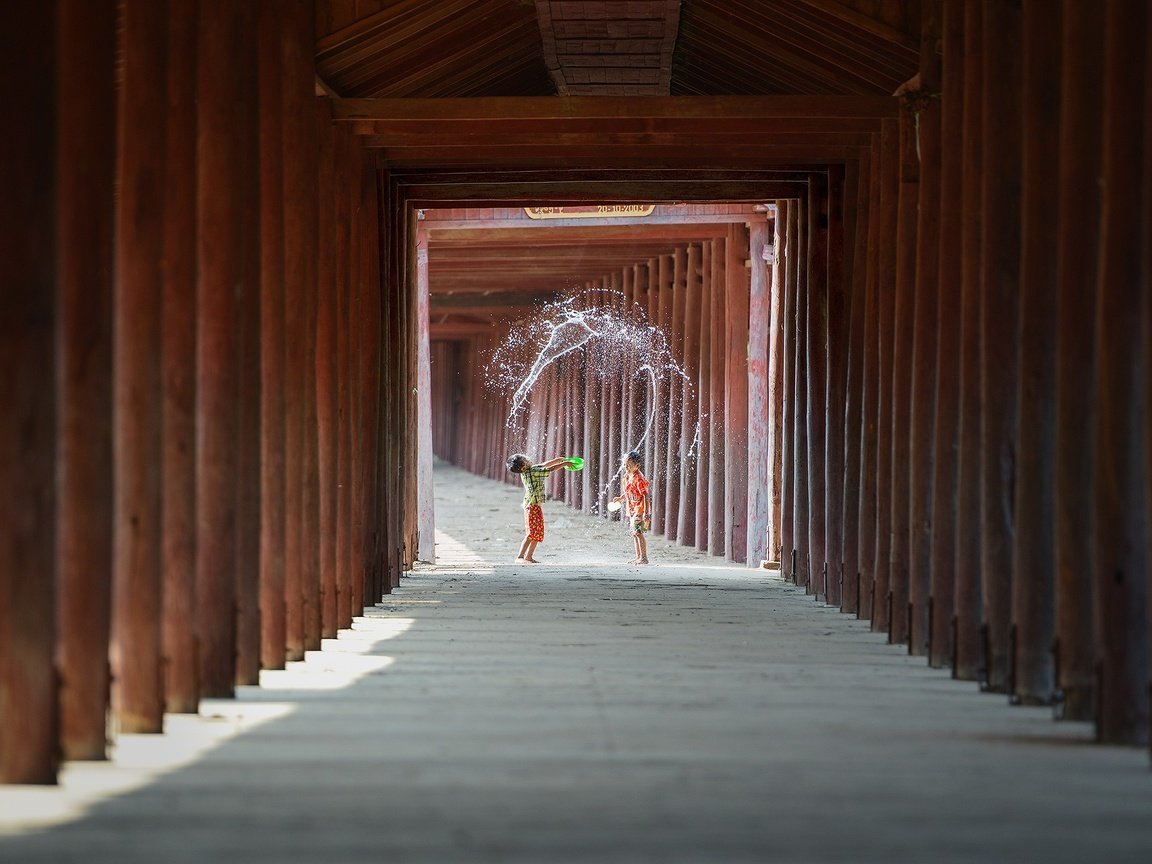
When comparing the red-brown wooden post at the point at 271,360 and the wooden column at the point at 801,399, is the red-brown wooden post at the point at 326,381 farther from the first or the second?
the wooden column at the point at 801,399

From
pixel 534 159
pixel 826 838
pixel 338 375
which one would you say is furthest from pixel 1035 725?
pixel 534 159

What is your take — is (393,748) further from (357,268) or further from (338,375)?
(357,268)

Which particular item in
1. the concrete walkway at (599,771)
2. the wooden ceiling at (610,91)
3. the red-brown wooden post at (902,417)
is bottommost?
the concrete walkway at (599,771)

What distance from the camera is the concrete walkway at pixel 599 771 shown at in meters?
3.82

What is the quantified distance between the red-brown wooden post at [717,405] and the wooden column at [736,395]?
0.19 m

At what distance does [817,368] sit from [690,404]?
763cm

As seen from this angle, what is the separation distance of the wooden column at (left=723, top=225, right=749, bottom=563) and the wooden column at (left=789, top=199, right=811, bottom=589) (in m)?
4.85

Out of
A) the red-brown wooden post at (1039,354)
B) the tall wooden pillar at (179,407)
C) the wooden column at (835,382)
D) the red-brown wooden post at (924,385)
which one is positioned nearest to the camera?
the tall wooden pillar at (179,407)

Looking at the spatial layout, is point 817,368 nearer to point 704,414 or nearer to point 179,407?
point 704,414

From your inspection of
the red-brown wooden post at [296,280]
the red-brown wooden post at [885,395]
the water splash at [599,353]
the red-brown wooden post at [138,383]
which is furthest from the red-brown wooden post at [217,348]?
the water splash at [599,353]

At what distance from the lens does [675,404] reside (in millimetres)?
20594

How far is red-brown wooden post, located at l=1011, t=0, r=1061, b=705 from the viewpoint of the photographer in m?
6.12

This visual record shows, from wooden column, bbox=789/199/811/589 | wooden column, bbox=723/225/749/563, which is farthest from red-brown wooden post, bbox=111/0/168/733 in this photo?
wooden column, bbox=723/225/749/563

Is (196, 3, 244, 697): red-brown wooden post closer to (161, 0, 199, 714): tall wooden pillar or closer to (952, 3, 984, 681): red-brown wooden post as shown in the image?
(161, 0, 199, 714): tall wooden pillar
